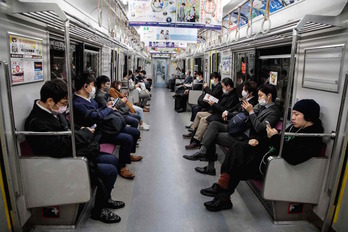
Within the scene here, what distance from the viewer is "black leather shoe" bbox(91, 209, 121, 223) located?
306 cm

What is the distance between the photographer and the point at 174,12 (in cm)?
581

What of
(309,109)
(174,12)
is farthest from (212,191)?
(174,12)

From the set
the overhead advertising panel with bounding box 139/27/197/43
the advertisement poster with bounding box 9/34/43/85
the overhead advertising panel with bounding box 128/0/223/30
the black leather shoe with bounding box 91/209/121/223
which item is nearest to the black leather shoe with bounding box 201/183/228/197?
the black leather shoe with bounding box 91/209/121/223

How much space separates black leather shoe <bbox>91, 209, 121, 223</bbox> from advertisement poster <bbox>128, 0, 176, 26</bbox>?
4114mm

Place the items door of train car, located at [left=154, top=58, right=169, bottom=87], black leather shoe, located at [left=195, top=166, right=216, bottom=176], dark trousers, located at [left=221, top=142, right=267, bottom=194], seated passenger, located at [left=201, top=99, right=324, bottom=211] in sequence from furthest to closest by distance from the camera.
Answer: door of train car, located at [left=154, top=58, right=169, bottom=87] → black leather shoe, located at [left=195, top=166, right=216, bottom=176] → dark trousers, located at [left=221, top=142, right=267, bottom=194] → seated passenger, located at [left=201, top=99, right=324, bottom=211]

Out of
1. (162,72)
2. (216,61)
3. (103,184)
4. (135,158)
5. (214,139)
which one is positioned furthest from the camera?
Result: (162,72)

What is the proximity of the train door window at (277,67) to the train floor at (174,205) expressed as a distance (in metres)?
1.67

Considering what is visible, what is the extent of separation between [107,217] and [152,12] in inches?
172

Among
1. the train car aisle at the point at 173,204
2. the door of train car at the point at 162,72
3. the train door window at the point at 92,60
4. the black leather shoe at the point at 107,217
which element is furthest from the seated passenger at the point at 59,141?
the door of train car at the point at 162,72

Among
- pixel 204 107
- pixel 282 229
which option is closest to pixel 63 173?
pixel 282 229

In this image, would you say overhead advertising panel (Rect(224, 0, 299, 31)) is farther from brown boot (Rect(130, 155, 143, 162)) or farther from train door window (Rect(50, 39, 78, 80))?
train door window (Rect(50, 39, 78, 80))

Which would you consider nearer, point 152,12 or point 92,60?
point 152,12

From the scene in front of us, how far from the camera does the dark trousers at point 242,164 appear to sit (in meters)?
3.25

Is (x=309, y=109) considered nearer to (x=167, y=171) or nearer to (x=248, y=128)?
(x=248, y=128)
